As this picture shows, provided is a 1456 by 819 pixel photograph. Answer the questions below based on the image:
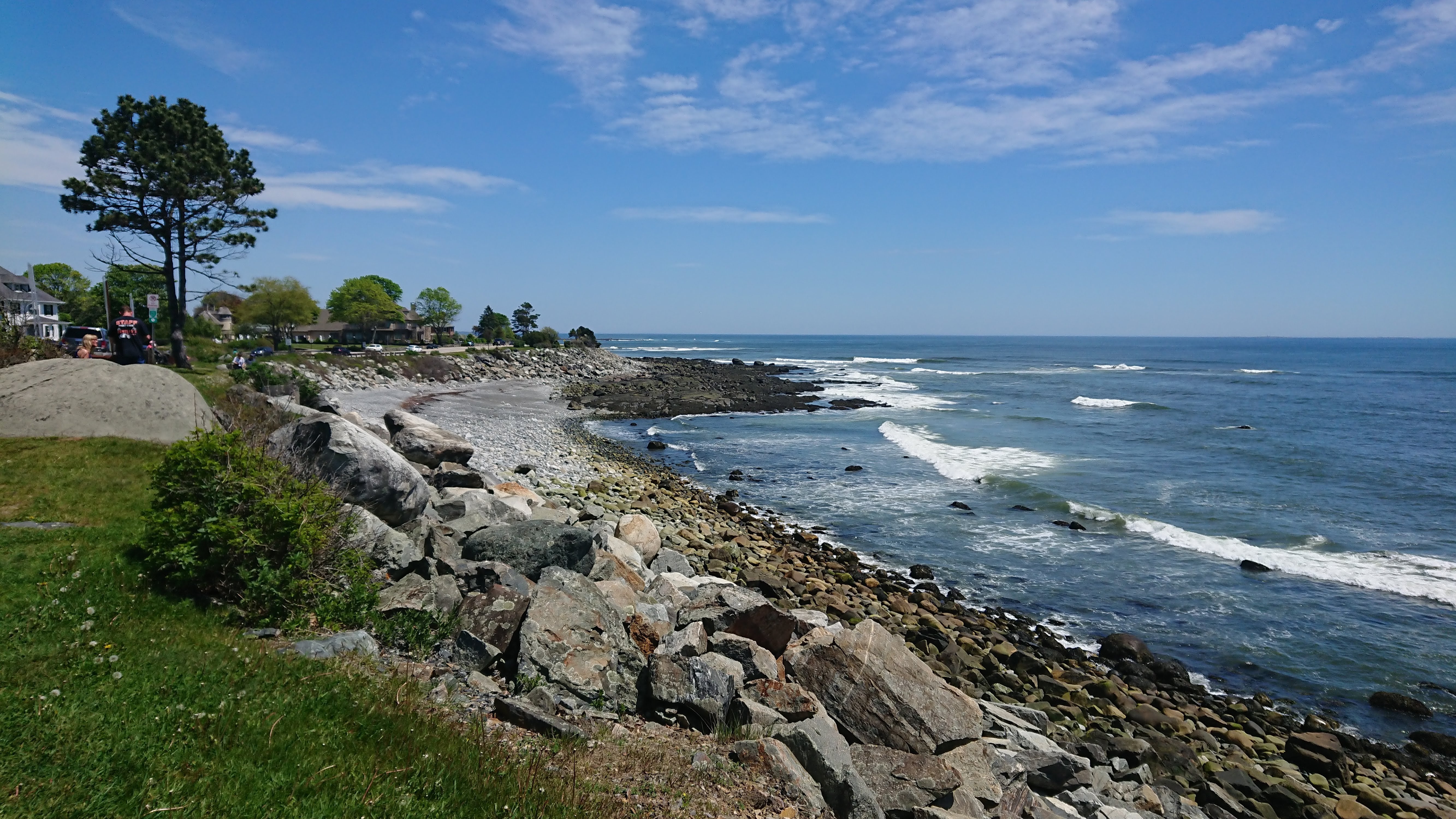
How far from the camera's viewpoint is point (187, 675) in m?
5.59

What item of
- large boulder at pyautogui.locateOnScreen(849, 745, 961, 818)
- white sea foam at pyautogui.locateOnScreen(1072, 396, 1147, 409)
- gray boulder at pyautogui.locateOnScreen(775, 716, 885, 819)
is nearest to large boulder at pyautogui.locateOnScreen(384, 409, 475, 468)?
gray boulder at pyautogui.locateOnScreen(775, 716, 885, 819)

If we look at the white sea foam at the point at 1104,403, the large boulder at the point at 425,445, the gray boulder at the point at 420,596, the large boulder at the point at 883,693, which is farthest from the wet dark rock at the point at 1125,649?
the white sea foam at the point at 1104,403

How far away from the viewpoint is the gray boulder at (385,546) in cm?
922

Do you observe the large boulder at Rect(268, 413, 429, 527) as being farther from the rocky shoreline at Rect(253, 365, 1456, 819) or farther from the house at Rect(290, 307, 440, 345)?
the house at Rect(290, 307, 440, 345)

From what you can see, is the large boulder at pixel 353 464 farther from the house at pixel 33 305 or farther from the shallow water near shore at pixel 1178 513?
the house at pixel 33 305

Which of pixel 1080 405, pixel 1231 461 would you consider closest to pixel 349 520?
pixel 1231 461

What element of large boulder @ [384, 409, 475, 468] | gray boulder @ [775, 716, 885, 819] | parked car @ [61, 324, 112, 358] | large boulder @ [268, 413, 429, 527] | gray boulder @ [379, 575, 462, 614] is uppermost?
parked car @ [61, 324, 112, 358]

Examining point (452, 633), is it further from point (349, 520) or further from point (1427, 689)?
point (1427, 689)

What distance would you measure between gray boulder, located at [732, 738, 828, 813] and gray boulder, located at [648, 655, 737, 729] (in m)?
0.75

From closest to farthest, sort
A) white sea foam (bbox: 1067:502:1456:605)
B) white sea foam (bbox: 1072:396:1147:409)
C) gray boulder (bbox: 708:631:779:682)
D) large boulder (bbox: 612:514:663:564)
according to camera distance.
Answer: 1. gray boulder (bbox: 708:631:779:682)
2. large boulder (bbox: 612:514:663:564)
3. white sea foam (bbox: 1067:502:1456:605)
4. white sea foam (bbox: 1072:396:1147:409)

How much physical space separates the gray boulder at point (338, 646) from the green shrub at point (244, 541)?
659 millimetres

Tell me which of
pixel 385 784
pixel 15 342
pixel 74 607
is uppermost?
pixel 15 342

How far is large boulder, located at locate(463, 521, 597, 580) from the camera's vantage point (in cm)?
1051

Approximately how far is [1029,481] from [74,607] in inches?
1149
